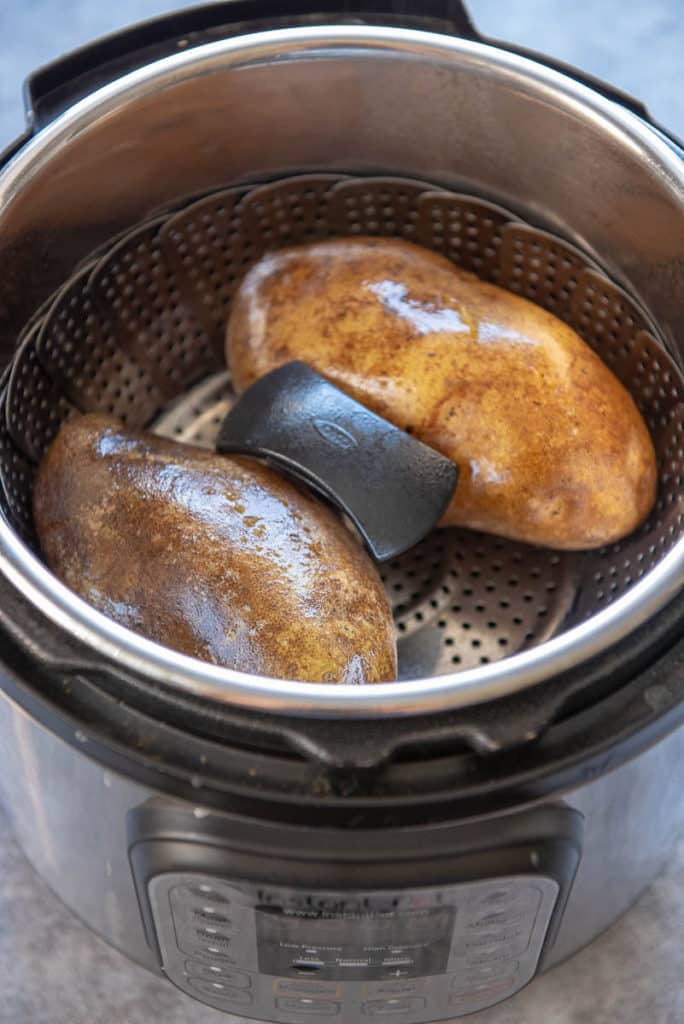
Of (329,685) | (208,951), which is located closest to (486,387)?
(329,685)

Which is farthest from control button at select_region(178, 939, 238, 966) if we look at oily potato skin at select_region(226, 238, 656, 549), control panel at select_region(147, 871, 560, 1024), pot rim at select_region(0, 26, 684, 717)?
oily potato skin at select_region(226, 238, 656, 549)

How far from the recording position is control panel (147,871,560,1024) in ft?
2.19

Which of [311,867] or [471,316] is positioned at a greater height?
[471,316]

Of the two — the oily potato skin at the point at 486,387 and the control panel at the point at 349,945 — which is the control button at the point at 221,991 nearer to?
the control panel at the point at 349,945

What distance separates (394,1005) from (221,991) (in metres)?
0.12

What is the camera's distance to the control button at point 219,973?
0.77 metres

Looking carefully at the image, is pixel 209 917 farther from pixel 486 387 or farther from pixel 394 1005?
pixel 486 387

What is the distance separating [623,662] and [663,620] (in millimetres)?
40

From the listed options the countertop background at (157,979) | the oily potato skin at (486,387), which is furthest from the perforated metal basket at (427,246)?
the countertop background at (157,979)

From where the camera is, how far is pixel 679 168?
85 centimetres

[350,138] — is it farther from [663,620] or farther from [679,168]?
[663,620]

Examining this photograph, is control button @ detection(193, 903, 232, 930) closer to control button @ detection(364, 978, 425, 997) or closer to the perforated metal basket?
control button @ detection(364, 978, 425, 997)

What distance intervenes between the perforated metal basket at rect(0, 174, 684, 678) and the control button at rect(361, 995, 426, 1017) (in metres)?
0.26

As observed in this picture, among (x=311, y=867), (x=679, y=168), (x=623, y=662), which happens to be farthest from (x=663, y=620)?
(x=679, y=168)
